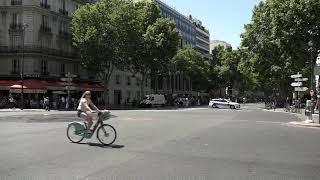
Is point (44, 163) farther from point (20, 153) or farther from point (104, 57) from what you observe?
point (104, 57)

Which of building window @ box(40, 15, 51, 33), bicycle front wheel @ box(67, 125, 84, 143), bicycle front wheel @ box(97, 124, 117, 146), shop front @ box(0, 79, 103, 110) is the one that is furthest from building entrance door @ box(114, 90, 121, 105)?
bicycle front wheel @ box(97, 124, 117, 146)

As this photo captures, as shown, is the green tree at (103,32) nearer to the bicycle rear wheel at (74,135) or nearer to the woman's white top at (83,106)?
the bicycle rear wheel at (74,135)

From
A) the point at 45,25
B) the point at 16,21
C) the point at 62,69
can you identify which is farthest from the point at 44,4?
the point at 62,69

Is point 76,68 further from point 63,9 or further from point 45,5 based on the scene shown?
point 45,5

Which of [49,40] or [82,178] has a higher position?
[49,40]

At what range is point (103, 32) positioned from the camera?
2515 inches

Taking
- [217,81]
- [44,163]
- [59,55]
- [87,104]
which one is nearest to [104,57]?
[59,55]

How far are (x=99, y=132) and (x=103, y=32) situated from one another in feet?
161

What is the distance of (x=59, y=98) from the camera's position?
62.8 metres

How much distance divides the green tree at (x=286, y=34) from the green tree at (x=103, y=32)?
1584 centimetres

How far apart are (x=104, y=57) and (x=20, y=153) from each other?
52.1 m

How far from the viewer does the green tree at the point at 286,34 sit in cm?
4316

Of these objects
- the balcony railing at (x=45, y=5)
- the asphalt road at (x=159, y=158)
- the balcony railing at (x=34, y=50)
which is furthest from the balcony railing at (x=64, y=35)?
the asphalt road at (x=159, y=158)

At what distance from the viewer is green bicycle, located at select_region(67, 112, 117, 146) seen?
15.6 meters
